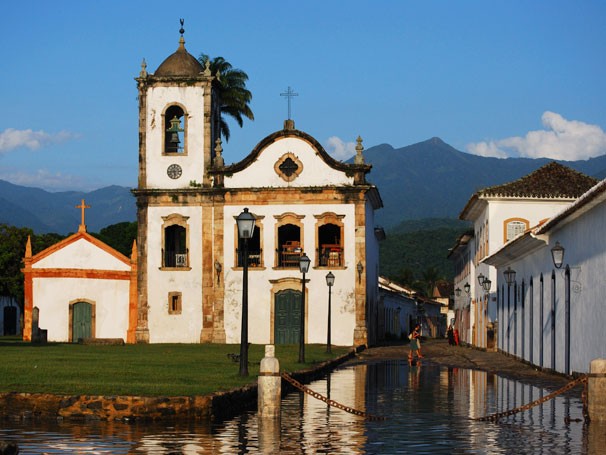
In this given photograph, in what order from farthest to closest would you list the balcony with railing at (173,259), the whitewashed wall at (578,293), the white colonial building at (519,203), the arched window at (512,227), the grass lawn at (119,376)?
the balcony with railing at (173,259) → the arched window at (512,227) → the white colonial building at (519,203) → the whitewashed wall at (578,293) → the grass lawn at (119,376)

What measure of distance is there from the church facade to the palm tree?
37.7ft

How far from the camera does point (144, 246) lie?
146 feet

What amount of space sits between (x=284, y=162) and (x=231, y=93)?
14111 mm

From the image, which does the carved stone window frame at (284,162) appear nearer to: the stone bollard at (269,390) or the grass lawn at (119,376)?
the grass lawn at (119,376)

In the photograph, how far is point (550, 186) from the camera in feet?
139

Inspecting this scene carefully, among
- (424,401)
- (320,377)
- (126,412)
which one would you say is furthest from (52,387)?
(320,377)

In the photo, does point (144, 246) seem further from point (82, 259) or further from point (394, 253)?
point (394, 253)

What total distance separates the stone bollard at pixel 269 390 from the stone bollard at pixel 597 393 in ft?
13.4

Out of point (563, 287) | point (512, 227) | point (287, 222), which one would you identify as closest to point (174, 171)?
point (287, 222)

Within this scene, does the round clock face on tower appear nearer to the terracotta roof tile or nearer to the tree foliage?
the terracotta roof tile

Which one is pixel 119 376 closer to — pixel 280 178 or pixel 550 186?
pixel 280 178

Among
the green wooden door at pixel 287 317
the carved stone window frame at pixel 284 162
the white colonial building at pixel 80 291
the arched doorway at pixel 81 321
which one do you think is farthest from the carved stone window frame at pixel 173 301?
the carved stone window frame at pixel 284 162

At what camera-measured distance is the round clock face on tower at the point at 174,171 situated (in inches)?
1761

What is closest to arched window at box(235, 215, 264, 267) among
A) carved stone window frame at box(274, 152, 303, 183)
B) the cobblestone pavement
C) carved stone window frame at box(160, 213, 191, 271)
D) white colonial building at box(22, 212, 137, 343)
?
carved stone window frame at box(274, 152, 303, 183)
